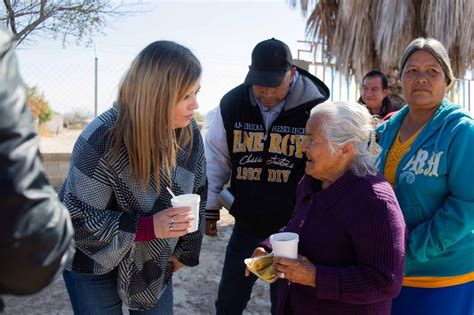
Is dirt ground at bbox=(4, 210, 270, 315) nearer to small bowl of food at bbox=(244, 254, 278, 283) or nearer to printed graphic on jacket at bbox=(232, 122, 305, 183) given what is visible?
printed graphic on jacket at bbox=(232, 122, 305, 183)

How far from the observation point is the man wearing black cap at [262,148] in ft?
→ 10.4

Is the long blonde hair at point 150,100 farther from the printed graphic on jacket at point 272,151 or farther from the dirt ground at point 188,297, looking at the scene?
the dirt ground at point 188,297

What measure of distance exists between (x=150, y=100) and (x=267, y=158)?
4.31 ft

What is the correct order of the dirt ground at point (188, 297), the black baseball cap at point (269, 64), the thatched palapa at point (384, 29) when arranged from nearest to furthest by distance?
the black baseball cap at point (269, 64), the dirt ground at point (188, 297), the thatched palapa at point (384, 29)

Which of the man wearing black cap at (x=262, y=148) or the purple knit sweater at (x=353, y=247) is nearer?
the purple knit sweater at (x=353, y=247)

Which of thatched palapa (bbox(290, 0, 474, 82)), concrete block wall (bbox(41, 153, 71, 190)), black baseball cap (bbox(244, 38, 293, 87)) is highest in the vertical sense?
thatched palapa (bbox(290, 0, 474, 82))

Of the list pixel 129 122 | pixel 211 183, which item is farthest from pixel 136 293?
pixel 211 183

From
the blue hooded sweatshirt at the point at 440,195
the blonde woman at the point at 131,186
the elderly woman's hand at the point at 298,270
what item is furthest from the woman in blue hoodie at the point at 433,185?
the blonde woman at the point at 131,186

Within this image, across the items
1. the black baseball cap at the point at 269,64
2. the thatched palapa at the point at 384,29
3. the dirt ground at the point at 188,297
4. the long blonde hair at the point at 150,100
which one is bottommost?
the dirt ground at the point at 188,297

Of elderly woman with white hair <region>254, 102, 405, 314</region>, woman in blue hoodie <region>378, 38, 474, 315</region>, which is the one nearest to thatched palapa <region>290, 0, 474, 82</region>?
woman in blue hoodie <region>378, 38, 474, 315</region>

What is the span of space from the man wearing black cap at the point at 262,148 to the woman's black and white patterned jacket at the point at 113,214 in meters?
1.02

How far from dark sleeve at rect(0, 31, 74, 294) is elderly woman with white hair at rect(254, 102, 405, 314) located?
112 centimetres

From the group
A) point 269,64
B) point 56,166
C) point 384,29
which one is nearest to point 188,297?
point 269,64

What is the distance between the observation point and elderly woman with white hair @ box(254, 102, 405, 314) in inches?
76.0
